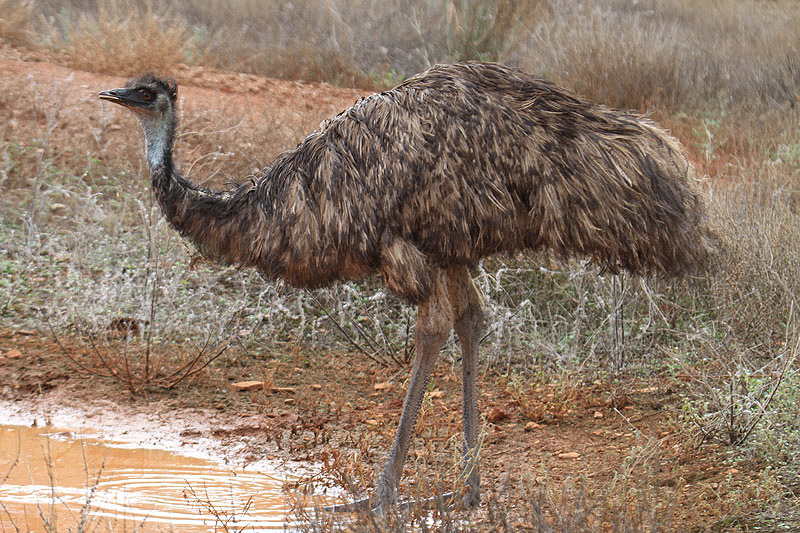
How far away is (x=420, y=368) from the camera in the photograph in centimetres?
378

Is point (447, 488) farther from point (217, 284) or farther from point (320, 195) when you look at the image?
point (217, 284)

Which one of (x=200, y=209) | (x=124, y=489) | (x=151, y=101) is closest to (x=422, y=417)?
(x=124, y=489)

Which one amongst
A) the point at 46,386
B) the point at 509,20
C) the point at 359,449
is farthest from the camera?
the point at 509,20


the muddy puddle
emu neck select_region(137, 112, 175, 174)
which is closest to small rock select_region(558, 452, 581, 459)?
the muddy puddle

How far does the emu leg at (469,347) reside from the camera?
12.8ft

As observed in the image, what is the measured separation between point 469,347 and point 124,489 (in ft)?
5.06

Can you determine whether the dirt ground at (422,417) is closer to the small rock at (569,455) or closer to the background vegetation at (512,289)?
the small rock at (569,455)

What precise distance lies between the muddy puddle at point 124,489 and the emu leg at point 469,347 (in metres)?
0.73

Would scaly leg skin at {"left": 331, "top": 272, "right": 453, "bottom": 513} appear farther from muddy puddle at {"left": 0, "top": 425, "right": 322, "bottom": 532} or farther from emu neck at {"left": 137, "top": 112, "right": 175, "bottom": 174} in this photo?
emu neck at {"left": 137, "top": 112, "right": 175, "bottom": 174}

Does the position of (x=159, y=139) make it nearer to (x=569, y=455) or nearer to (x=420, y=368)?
(x=420, y=368)

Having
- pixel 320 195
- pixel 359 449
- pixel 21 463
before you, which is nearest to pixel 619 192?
pixel 320 195

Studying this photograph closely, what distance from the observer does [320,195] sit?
3.49 meters

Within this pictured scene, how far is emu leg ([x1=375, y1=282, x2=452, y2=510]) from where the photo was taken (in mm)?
3670

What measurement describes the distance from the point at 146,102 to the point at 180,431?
5.33 feet
